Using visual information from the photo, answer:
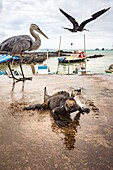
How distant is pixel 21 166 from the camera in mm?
1539

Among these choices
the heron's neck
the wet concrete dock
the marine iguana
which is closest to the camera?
the wet concrete dock

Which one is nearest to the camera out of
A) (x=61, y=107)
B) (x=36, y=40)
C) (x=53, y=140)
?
(x=53, y=140)

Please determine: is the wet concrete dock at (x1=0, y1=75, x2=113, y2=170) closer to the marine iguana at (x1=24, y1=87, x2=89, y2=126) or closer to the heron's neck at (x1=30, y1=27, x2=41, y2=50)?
the marine iguana at (x1=24, y1=87, x2=89, y2=126)

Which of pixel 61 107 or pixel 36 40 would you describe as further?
pixel 36 40

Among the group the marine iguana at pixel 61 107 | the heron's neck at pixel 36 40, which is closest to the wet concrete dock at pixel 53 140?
the marine iguana at pixel 61 107

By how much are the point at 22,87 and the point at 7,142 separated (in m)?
2.63

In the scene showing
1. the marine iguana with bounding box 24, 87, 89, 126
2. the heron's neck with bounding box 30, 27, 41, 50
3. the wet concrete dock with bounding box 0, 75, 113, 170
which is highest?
the heron's neck with bounding box 30, 27, 41, 50

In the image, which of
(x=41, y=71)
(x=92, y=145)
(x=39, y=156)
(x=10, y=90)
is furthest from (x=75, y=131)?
(x=41, y=71)

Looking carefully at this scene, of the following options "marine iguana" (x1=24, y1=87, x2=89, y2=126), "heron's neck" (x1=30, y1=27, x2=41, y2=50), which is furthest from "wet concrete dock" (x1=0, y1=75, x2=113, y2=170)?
"heron's neck" (x1=30, y1=27, x2=41, y2=50)

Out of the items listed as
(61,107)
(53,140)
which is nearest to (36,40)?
(61,107)

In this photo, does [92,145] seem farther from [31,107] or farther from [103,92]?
[103,92]

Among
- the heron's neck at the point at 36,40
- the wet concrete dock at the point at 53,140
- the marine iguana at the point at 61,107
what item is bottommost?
the wet concrete dock at the point at 53,140

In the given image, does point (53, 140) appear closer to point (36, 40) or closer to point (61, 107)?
point (61, 107)

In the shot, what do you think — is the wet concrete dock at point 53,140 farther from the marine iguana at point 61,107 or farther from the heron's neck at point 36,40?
the heron's neck at point 36,40
